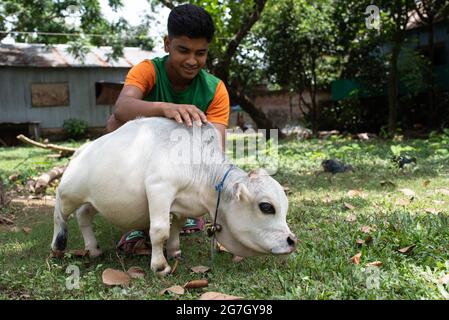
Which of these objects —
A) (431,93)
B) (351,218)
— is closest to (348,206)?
(351,218)

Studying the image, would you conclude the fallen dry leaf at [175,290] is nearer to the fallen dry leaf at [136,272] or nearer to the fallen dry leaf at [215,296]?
the fallen dry leaf at [215,296]

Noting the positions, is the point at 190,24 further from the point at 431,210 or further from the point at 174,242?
the point at 431,210

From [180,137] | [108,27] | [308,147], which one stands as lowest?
[308,147]

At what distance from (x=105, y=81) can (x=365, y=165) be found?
45.0 ft

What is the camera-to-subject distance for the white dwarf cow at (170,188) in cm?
266

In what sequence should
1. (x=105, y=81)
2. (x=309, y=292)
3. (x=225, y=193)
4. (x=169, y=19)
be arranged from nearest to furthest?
(x=309, y=292) < (x=225, y=193) < (x=169, y=19) < (x=105, y=81)

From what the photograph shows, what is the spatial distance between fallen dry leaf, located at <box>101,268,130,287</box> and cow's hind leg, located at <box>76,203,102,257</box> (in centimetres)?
58

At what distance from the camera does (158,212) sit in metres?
2.73

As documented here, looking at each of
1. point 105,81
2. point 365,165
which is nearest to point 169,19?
point 365,165

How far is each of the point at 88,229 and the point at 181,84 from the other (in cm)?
125

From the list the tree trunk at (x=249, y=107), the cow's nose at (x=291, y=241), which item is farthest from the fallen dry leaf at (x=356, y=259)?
the tree trunk at (x=249, y=107)

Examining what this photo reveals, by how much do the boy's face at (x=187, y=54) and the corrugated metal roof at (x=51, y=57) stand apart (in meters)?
15.3
